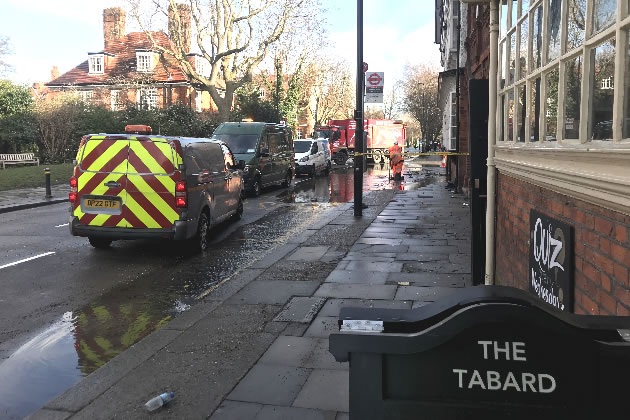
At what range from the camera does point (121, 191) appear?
25.9ft

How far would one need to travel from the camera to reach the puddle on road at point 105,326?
12.6ft

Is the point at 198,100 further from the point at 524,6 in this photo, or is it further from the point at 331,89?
the point at 524,6

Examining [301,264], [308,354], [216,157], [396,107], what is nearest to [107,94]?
[216,157]

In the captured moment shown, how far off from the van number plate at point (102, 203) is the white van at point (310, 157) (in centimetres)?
1708

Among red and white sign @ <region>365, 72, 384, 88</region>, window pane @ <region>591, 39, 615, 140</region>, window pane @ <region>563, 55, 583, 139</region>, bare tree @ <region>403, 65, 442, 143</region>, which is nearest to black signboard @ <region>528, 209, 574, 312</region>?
window pane @ <region>563, 55, 583, 139</region>

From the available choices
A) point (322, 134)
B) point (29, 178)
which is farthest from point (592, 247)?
point (322, 134)

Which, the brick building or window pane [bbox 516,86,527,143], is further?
window pane [bbox 516,86,527,143]

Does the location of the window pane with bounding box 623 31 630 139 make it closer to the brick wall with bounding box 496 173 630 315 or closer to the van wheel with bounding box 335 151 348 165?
the brick wall with bounding box 496 173 630 315

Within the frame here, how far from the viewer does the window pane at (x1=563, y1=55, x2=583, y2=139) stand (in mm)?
2789

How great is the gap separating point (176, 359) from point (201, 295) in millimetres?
2067

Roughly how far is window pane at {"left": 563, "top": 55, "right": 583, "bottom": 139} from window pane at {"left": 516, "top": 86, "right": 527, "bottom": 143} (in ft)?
3.40

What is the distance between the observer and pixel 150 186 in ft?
25.9

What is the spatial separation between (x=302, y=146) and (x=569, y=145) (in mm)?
23187

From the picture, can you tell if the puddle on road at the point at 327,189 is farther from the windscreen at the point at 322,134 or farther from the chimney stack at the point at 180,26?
the windscreen at the point at 322,134
